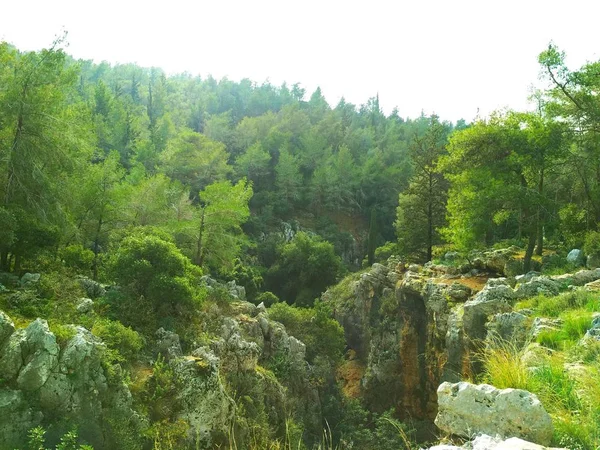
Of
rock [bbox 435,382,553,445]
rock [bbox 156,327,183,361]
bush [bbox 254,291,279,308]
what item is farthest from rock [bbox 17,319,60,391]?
bush [bbox 254,291,279,308]

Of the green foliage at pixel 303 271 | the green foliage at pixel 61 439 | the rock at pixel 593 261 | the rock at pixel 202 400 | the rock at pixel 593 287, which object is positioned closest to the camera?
the green foliage at pixel 61 439

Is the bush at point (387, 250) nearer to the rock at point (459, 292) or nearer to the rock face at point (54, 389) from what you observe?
the rock at point (459, 292)

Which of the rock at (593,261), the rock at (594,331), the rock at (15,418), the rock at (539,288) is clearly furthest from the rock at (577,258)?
the rock at (15,418)

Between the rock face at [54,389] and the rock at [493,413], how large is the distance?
274 inches

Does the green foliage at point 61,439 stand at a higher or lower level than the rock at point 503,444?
lower

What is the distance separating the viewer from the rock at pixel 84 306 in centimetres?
1193

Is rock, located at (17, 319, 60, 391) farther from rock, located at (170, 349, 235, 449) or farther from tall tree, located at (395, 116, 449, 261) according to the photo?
tall tree, located at (395, 116, 449, 261)

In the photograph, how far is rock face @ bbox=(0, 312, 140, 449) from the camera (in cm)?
773

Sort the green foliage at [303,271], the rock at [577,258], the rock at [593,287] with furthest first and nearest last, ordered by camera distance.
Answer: the green foliage at [303,271] < the rock at [577,258] < the rock at [593,287]

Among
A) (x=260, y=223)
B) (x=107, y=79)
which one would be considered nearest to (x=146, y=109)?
(x=107, y=79)

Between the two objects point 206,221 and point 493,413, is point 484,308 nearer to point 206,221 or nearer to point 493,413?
point 493,413

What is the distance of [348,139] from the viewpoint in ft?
238

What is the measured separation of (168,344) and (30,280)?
457 cm

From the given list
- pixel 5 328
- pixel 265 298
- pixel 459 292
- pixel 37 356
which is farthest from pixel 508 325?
pixel 265 298
